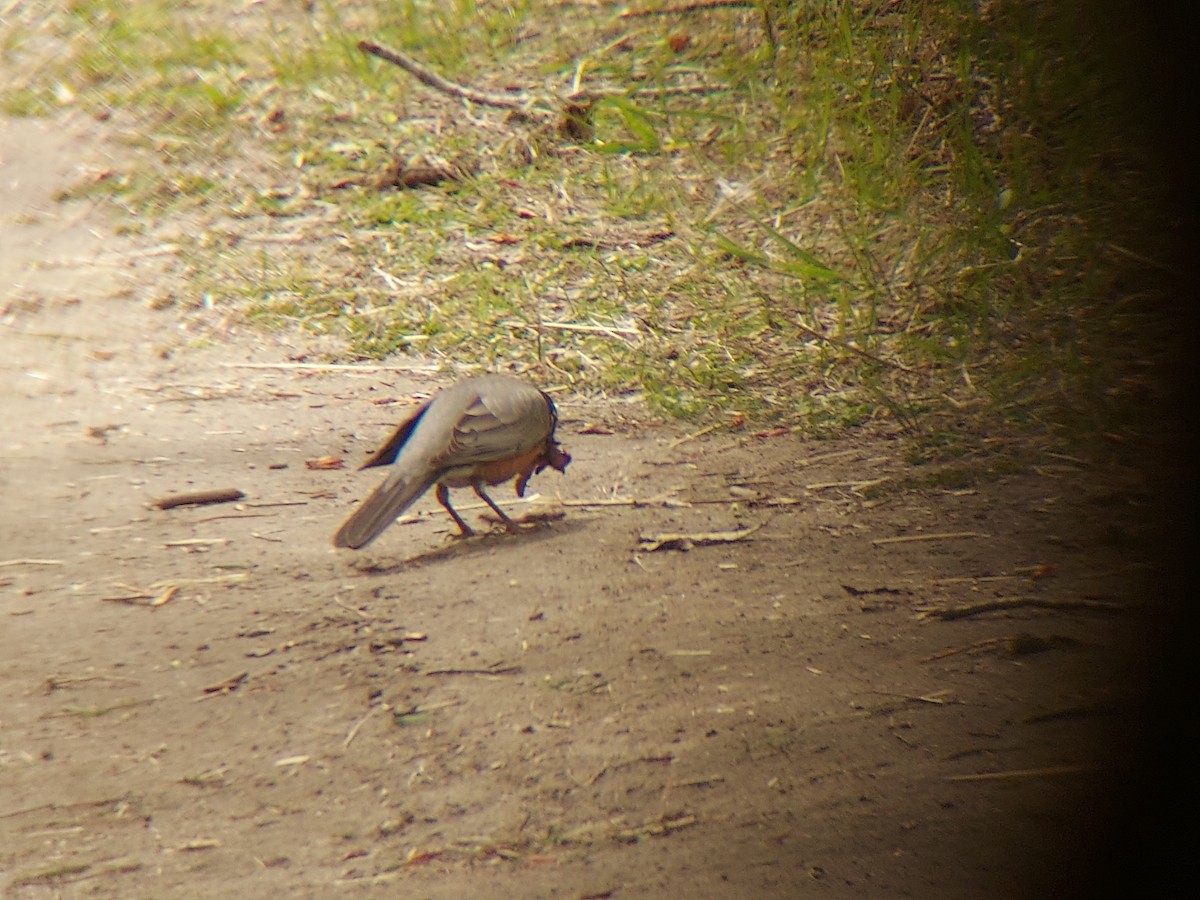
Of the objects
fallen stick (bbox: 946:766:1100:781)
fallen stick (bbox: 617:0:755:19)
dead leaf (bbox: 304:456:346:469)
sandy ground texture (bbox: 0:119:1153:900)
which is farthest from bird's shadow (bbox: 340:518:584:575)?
fallen stick (bbox: 617:0:755:19)

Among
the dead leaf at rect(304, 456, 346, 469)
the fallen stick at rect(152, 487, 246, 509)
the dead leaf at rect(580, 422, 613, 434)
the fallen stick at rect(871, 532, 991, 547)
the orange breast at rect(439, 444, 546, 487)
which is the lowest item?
the fallen stick at rect(152, 487, 246, 509)

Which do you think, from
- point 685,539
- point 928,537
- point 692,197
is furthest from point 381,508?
point 692,197

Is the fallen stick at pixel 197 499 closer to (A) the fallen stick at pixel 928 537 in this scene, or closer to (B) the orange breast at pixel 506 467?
(B) the orange breast at pixel 506 467

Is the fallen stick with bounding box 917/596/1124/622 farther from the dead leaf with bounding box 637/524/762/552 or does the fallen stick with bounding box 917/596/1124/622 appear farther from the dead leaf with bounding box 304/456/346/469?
the dead leaf with bounding box 304/456/346/469

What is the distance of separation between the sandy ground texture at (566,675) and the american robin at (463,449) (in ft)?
0.46

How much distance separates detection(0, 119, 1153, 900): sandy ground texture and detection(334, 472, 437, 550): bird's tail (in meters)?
0.09

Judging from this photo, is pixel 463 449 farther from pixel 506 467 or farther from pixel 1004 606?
pixel 1004 606

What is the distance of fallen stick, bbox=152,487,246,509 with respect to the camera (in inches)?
155

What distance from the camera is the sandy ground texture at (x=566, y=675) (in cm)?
232

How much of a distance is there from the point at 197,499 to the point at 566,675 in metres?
1.65

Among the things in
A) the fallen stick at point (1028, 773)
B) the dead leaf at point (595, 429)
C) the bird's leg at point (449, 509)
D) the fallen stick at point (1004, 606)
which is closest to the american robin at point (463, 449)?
the bird's leg at point (449, 509)

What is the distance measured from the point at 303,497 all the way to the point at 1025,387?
243 cm

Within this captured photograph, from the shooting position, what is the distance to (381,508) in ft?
11.8

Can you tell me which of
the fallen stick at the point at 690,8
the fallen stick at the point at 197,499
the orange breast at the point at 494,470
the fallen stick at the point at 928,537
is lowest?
the fallen stick at the point at 197,499
